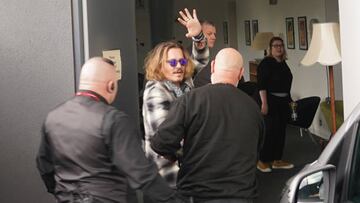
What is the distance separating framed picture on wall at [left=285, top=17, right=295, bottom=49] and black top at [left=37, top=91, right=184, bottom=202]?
→ 9.04 metres

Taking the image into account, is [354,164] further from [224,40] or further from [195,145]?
[224,40]

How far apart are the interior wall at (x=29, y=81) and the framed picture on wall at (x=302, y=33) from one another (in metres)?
7.08

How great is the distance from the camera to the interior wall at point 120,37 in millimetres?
4207

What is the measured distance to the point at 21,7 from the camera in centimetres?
409

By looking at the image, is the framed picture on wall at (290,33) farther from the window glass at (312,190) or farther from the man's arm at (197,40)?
the window glass at (312,190)

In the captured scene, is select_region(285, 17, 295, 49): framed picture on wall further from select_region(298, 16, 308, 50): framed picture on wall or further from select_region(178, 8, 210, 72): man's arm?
select_region(178, 8, 210, 72): man's arm

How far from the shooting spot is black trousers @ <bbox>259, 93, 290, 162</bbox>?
711 cm

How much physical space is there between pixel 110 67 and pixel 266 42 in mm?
9237

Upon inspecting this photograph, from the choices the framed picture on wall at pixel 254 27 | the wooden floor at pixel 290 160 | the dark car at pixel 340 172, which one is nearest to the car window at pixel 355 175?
the dark car at pixel 340 172

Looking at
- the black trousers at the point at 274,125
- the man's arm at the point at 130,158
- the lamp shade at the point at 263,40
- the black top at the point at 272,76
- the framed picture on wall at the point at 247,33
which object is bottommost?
the black trousers at the point at 274,125

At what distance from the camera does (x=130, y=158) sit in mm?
2535

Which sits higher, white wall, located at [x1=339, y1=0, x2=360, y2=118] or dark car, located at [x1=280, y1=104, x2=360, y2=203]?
white wall, located at [x1=339, y1=0, x2=360, y2=118]

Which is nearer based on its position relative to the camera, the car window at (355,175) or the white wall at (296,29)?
the car window at (355,175)

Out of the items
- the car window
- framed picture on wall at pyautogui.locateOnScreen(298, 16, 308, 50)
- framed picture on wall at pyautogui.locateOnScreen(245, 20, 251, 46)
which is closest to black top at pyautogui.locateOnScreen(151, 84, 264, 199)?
the car window
